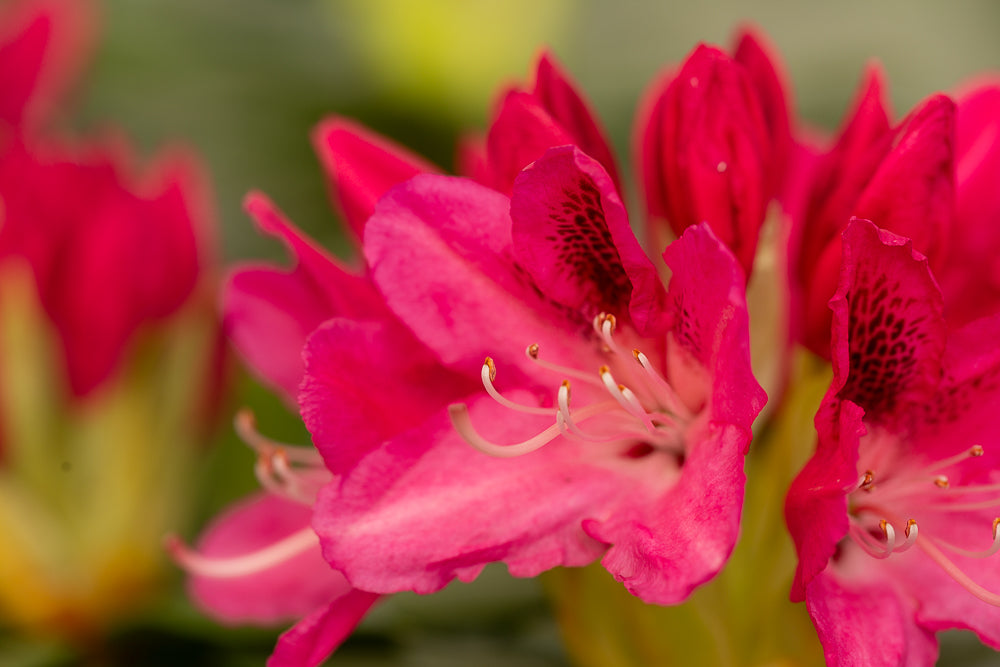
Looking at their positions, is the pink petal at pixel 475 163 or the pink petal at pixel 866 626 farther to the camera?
the pink petal at pixel 475 163

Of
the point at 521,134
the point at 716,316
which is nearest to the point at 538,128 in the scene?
the point at 521,134

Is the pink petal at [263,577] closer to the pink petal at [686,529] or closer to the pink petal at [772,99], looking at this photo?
the pink petal at [686,529]

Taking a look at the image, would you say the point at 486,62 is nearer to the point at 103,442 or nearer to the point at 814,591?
the point at 103,442

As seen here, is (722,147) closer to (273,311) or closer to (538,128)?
(538,128)

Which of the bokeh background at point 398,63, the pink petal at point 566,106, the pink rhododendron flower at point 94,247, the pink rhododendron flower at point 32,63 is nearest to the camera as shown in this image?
the pink petal at point 566,106

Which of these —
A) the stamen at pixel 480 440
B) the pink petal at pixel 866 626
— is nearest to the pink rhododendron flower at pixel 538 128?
the stamen at pixel 480 440

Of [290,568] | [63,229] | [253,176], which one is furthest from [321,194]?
[290,568]
